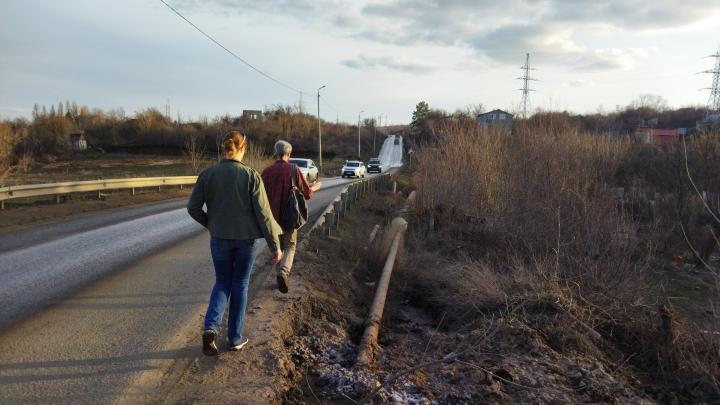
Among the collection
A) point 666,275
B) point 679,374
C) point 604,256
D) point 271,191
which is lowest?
point 666,275

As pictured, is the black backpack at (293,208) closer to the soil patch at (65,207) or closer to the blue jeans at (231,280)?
the blue jeans at (231,280)

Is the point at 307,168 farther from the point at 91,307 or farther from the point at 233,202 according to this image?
the point at 233,202

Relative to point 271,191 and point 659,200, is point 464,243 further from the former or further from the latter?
point 659,200

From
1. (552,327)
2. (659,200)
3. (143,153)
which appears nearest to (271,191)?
(552,327)

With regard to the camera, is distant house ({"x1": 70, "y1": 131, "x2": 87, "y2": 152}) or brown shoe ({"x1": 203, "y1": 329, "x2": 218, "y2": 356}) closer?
brown shoe ({"x1": 203, "y1": 329, "x2": 218, "y2": 356})

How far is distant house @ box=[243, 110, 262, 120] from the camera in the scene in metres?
94.2

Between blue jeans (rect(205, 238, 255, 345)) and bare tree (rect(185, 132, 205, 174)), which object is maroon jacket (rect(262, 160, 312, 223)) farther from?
bare tree (rect(185, 132, 205, 174))

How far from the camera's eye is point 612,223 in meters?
9.44

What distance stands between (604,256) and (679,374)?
302 centimetres

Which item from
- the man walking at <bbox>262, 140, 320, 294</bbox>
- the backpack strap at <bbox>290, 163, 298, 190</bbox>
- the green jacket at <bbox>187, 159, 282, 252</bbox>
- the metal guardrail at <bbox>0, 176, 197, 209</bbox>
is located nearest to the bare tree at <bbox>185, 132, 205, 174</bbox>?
the metal guardrail at <bbox>0, 176, 197, 209</bbox>

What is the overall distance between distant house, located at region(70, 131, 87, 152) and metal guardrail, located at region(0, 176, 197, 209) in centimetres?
6419

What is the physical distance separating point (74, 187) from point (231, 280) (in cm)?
1431

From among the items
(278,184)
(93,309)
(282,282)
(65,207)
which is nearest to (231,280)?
(282,282)

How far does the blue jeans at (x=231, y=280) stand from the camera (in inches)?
178
